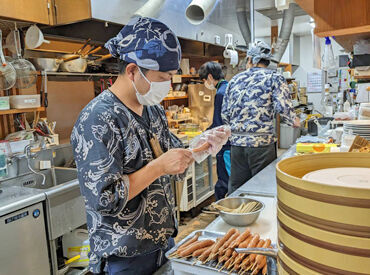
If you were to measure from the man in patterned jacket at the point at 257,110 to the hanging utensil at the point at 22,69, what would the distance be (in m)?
1.85

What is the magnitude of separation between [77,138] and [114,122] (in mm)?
141

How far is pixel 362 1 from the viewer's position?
49.8 inches

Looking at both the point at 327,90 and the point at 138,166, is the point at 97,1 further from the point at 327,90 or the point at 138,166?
the point at 327,90

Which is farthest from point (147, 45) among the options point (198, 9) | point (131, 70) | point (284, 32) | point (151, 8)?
point (284, 32)

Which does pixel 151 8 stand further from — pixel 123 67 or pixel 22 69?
pixel 123 67

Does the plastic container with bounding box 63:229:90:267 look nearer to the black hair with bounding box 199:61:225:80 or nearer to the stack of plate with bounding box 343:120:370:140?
the stack of plate with bounding box 343:120:370:140

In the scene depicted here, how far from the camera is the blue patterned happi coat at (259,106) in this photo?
112 inches

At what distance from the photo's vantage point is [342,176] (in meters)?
0.53

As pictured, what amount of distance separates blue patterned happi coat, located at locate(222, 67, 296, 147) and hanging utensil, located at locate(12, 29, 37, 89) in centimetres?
188

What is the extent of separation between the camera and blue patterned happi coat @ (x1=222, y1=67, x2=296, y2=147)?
9.36 feet

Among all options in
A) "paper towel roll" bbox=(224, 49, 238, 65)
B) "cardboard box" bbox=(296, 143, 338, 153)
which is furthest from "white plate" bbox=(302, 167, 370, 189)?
"paper towel roll" bbox=(224, 49, 238, 65)

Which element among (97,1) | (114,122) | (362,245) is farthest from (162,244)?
(97,1)

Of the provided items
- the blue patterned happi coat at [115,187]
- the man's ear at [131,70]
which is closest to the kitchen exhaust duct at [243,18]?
the man's ear at [131,70]

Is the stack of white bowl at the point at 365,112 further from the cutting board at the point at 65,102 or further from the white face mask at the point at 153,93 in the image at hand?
the cutting board at the point at 65,102
